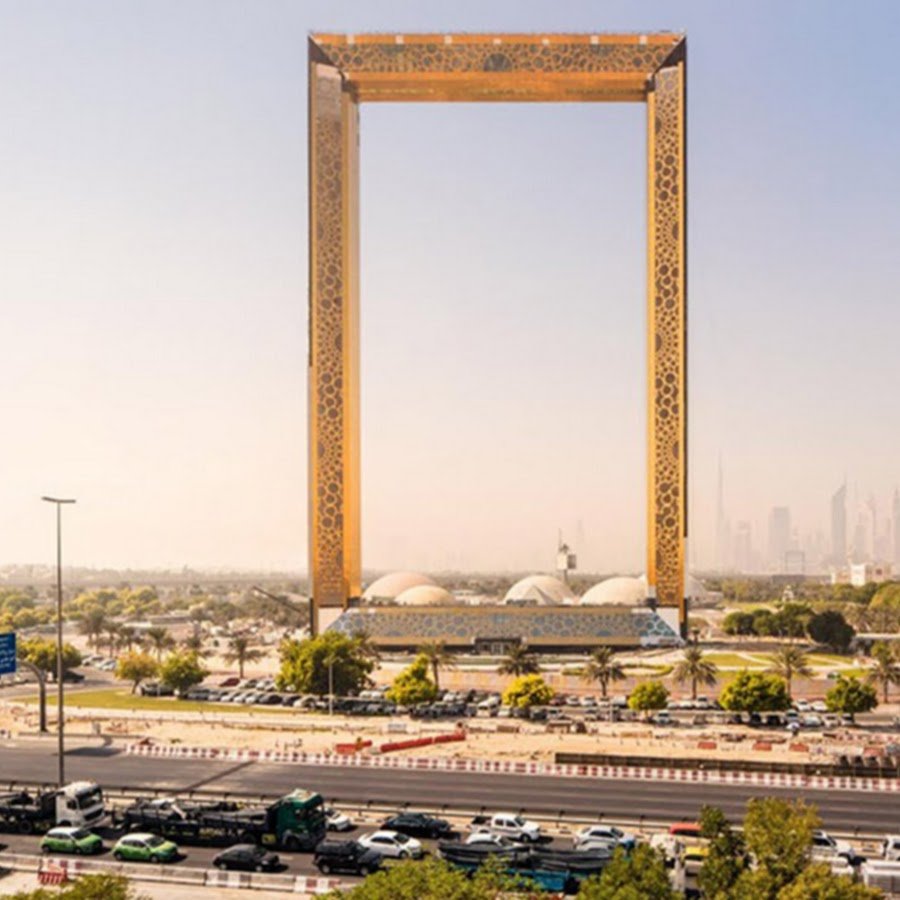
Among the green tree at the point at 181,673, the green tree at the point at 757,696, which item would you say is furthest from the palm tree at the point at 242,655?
the green tree at the point at 757,696

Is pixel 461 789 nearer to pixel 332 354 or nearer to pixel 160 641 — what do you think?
pixel 332 354

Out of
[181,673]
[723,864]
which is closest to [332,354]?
[181,673]

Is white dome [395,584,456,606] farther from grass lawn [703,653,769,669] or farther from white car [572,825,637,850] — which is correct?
white car [572,825,637,850]

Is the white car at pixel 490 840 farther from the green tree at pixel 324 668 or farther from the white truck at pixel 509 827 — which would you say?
the green tree at pixel 324 668

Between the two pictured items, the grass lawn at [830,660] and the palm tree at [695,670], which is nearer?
the palm tree at [695,670]

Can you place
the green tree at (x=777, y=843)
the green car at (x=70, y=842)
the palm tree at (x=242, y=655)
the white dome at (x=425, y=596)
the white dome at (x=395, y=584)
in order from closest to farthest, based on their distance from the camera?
the green tree at (x=777, y=843) → the green car at (x=70, y=842) → the palm tree at (x=242, y=655) → the white dome at (x=425, y=596) → the white dome at (x=395, y=584)

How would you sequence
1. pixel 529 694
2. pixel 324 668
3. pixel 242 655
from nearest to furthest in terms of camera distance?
pixel 529 694, pixel 324 668, pixel 242 655
